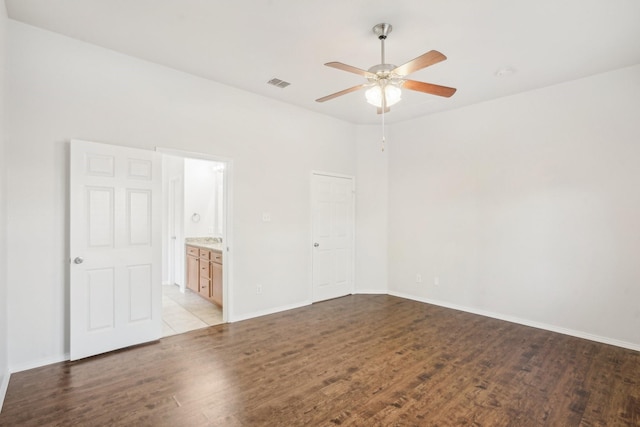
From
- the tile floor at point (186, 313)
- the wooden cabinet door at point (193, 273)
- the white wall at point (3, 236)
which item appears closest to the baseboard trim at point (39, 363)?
the white wall at point (3, 236)

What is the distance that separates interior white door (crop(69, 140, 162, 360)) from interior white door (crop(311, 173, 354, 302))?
2327mm

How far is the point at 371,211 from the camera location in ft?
18.5

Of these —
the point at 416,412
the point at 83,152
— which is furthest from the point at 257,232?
the point at 416,412

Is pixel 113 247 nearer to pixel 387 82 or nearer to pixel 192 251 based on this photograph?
pixel 192 251

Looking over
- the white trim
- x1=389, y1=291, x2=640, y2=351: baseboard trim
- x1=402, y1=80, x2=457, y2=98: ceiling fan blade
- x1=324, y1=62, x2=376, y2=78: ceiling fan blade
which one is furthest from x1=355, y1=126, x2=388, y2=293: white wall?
x1=324, y1=62, x2=376, y2=78: ceiling fan blade

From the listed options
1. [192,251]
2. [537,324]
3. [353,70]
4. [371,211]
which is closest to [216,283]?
[192,251]

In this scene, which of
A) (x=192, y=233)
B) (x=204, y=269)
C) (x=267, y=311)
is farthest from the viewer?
(x=192, y=233)

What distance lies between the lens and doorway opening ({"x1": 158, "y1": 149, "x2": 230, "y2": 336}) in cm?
488

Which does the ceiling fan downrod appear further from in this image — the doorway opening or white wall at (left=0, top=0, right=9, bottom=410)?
the doorway opening

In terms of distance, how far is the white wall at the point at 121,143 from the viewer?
108 inches

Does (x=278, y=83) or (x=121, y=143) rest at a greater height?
(x=278, y=83)

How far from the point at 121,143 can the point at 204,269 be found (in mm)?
2415

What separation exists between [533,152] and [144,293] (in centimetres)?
483

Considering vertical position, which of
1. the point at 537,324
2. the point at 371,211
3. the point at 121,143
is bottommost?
the point at 537,324
